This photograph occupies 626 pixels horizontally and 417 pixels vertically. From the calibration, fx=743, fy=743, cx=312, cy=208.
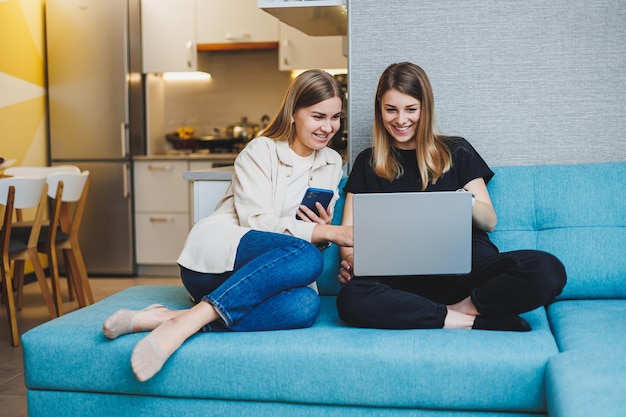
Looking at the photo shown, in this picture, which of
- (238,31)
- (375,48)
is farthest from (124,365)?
(238,31)

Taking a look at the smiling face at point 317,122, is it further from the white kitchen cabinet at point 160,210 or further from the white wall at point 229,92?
the white wall at point 229,92

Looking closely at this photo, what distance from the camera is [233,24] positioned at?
5.53 m

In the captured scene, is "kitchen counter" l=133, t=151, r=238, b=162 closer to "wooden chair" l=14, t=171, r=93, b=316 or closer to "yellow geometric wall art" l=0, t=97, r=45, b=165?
"yellow geometric wall art" l=0, t=97, r=45, b=165

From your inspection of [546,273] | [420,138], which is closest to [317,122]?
[420,138]

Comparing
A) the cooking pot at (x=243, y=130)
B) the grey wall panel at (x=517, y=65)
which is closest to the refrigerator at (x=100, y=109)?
the cooking pot at (x=243, y=130)

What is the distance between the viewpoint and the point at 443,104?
2.76 meters

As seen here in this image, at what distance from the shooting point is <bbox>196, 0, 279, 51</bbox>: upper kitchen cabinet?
18.0ft

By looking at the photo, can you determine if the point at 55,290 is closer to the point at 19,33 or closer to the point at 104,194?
the point at 104,194

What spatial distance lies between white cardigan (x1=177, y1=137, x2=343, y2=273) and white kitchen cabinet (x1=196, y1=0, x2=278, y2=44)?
323cm

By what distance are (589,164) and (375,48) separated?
0.87 m

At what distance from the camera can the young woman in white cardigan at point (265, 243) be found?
1986 mm

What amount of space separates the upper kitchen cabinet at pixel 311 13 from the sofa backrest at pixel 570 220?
32.1 inches

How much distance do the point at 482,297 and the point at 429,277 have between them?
227 millimetres

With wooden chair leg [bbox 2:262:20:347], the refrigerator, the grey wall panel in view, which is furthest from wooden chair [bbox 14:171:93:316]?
the grey wall panel
